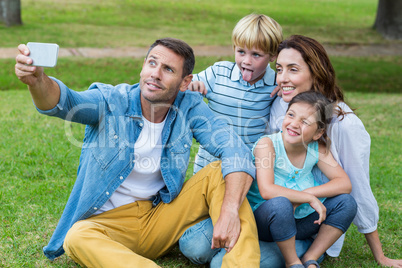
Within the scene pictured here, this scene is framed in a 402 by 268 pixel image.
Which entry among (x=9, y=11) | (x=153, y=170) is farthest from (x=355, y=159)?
(x=9, y=11)

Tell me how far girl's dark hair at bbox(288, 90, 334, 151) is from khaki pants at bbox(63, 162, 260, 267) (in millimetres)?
668

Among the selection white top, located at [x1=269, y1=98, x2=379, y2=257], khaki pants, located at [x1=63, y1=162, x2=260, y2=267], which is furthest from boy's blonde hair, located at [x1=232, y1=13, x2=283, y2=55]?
khaki pants, located at [x1=63, y1=162, x2=260, y2=267]

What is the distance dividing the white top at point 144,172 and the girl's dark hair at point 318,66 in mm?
1014

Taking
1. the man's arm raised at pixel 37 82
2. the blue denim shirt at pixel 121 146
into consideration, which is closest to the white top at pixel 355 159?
the blue denim shirt at pixel 121 146

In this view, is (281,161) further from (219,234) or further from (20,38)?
(20,38)

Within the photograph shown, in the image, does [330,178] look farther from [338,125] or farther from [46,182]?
[46,182]

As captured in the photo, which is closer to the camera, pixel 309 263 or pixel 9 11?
pixel 309 263

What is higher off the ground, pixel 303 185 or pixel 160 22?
pixel 303 185

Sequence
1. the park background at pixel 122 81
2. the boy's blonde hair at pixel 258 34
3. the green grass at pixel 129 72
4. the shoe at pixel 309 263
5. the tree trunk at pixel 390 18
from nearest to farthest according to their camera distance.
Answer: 1. the shoe at pixel 309 263
2. the boy's blonde hair at pixel 258 34
3. the park background at pixel 122 81
4. the green grass at pixel 129 72
5. the tree trunk at pixel 390 18

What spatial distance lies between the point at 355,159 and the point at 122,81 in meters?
7.51

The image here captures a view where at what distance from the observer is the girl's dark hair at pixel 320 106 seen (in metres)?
3.15

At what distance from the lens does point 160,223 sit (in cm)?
317

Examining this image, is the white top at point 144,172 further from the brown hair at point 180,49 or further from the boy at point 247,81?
the boy at point 247,81

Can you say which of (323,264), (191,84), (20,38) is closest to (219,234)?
(323,264)
